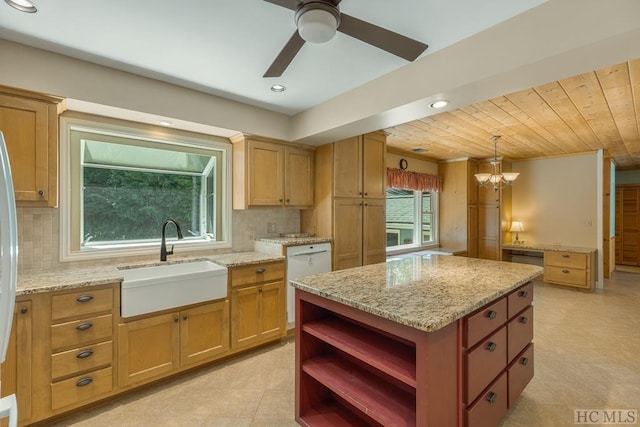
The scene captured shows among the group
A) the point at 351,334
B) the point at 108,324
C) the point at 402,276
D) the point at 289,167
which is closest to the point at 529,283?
the point at 402,276

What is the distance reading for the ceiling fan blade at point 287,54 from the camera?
5.16 ft

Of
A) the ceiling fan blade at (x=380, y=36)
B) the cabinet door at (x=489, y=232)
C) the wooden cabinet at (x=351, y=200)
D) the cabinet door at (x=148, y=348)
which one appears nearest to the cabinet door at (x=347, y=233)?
the wooden cabinet at (x=351, y=200)

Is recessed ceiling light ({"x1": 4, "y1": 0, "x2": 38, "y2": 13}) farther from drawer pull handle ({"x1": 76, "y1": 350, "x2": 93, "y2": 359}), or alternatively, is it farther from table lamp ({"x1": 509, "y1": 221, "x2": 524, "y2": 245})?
table lamp ({"x1": 509, "y1": 221, "x2": 524, "y2": 245})

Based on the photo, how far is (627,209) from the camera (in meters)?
7.10

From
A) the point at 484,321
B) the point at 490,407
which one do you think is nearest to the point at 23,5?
the point at 484,321

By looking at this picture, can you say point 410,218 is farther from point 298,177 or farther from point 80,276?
point 80,276

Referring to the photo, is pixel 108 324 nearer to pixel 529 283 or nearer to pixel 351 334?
pixel 351 334

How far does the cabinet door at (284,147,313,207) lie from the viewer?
11.5 ft

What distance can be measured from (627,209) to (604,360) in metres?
6.53

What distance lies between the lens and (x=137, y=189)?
2.94 m

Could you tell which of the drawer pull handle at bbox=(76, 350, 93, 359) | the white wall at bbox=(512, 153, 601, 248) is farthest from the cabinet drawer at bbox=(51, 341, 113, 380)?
the white wall at bbox=(512, 153, 601, 248)

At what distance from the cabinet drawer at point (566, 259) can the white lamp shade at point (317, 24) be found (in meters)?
5.67

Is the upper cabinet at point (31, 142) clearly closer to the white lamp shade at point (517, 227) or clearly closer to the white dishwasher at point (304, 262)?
the white dishwasher at point (304, 262)

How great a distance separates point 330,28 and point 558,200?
20.3 feet
